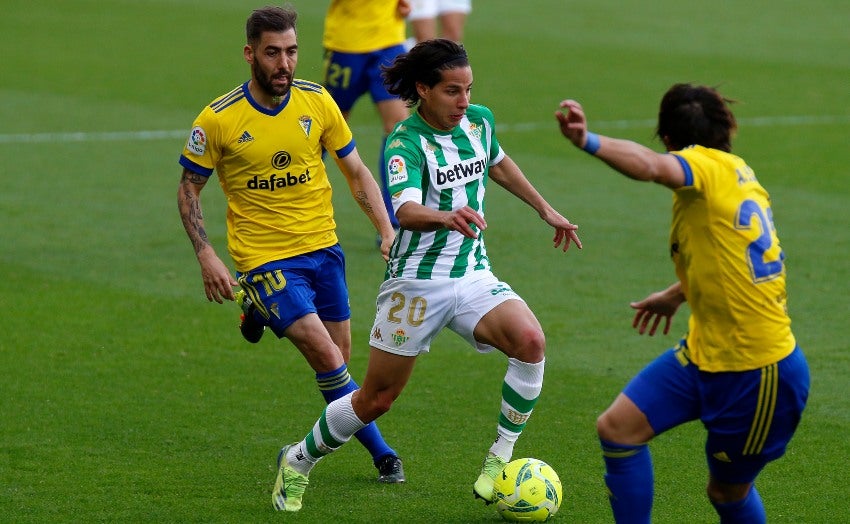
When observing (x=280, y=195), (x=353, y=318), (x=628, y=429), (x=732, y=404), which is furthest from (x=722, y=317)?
(x=353, y=318)

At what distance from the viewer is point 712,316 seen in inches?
209

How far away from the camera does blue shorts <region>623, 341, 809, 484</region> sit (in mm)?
5266

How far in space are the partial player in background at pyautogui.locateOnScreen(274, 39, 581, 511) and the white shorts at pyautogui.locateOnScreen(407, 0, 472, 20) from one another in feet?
20.9

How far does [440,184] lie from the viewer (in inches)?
258

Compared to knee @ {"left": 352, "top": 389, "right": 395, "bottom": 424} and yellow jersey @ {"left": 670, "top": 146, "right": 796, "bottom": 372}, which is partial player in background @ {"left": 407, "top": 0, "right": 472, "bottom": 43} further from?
yellow jersey @ {"left": 670, "top": 146, "right": 796, "bottom": 372}

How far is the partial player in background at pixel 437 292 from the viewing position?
652 centimetres

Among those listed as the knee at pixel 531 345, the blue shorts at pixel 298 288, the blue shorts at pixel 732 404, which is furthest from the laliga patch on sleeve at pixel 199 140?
the blue shorts at pixel 732 404

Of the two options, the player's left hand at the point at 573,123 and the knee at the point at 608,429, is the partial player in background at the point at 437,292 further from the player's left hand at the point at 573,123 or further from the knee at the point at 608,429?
the player's left hand at the point at 573,123

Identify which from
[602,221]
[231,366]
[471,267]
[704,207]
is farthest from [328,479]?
[602,221]

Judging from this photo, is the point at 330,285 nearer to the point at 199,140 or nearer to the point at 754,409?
the point at 199,140

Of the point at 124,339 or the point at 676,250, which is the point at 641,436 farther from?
the point at 124,339

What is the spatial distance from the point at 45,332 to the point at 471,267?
428cm

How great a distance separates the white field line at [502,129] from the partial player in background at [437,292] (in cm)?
1140

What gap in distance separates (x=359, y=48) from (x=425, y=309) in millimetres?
6133
